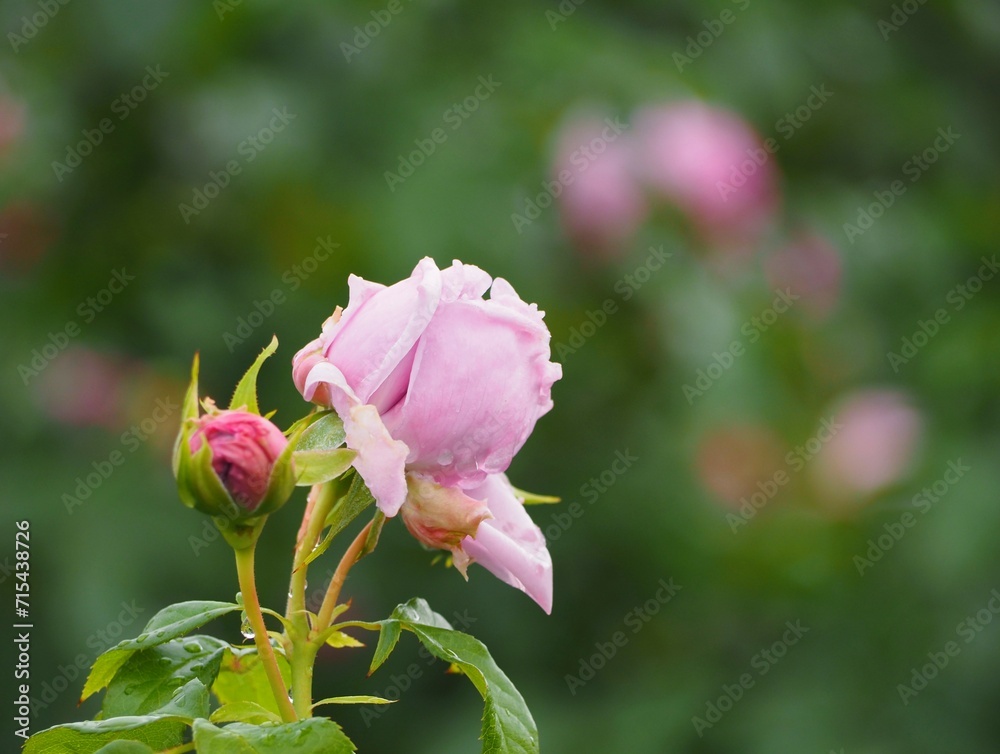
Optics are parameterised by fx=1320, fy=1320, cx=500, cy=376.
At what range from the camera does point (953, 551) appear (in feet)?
5.32

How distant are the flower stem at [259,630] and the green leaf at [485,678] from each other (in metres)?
0.05

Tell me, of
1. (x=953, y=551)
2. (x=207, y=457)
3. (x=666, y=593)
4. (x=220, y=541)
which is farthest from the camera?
(x=666, y=593)

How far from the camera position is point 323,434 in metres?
0.64

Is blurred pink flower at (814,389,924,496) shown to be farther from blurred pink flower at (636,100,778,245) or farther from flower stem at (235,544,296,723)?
flower stem at (235,544,296,723)

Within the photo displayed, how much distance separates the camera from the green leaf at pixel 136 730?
2.02ft

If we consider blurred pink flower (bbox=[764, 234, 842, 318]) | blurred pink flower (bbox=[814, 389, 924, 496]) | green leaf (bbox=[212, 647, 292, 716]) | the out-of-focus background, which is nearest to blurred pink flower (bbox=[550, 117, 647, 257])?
the out-of-focus background

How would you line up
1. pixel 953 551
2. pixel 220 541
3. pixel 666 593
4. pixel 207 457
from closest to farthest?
pixel 207 457
pixel 953 551
pixel 220 541
pixel 666 593

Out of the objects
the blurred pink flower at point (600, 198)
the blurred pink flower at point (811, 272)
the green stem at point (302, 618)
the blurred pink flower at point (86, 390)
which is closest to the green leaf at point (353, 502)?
the green stem at point (302, 618)

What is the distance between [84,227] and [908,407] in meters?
1.30

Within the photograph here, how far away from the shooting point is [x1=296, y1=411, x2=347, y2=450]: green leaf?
2.08 ft

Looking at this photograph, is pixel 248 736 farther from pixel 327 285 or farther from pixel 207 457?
pixel 327 285

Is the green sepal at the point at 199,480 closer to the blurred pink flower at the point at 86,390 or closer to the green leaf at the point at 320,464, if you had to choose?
the green leaf at the point at 320,464

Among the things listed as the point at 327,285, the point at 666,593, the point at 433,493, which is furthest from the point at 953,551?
the point at 433,493

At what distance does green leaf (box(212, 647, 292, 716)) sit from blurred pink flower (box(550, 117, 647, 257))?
1.26 metres
